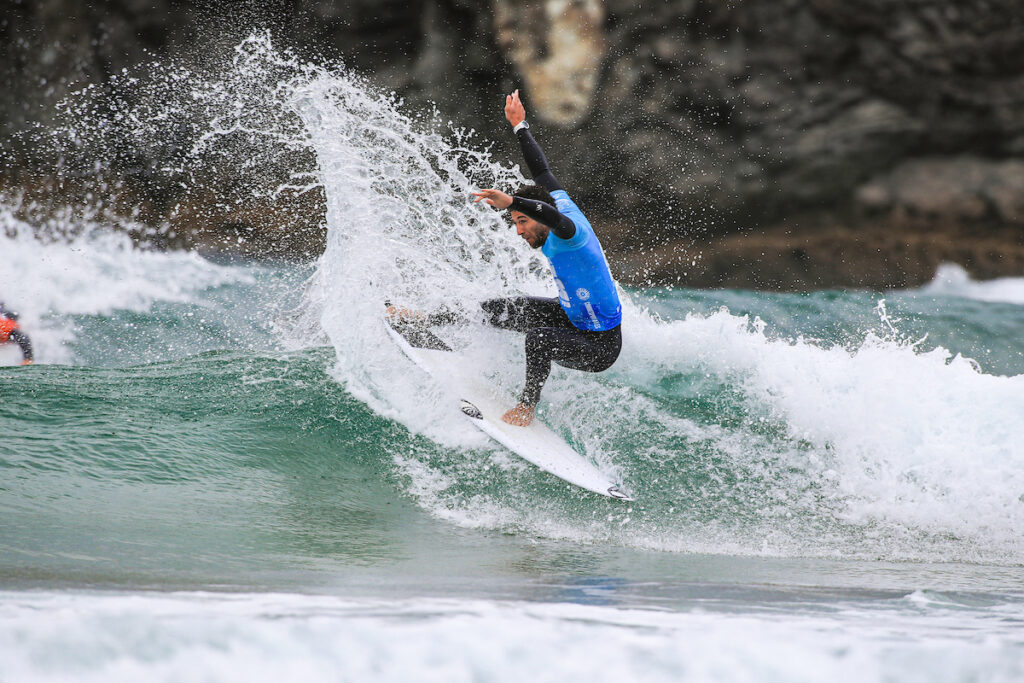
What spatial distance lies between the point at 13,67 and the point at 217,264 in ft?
21.0

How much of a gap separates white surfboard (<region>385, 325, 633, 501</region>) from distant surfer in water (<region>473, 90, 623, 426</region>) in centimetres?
16

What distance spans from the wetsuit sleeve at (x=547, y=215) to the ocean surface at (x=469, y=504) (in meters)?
1.27

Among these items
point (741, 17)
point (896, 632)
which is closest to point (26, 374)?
point (896, 632)

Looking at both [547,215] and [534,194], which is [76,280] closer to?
[534,194]

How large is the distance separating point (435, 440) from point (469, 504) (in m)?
0.73

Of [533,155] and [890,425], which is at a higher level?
[533,155]

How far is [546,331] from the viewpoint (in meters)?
4.69

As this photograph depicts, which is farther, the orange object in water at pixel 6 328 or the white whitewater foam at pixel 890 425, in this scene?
the orange object in water at pixel 6 328

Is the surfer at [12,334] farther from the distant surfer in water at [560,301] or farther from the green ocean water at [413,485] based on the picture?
the distant surfer in water at [560,301]

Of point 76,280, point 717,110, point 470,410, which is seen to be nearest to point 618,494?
point 470,410

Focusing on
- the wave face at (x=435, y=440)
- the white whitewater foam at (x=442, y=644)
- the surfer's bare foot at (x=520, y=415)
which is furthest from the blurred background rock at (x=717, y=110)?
the white whitewater foam at (x=442, y=644)

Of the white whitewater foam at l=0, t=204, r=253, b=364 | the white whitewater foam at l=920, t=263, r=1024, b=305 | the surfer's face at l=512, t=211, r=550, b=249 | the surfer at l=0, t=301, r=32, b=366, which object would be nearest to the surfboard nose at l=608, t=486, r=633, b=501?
the surfer's face at l=512, t=211, r=550, b=249

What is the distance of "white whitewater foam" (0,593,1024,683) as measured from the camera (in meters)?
2.39

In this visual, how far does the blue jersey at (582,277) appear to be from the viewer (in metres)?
4.46
